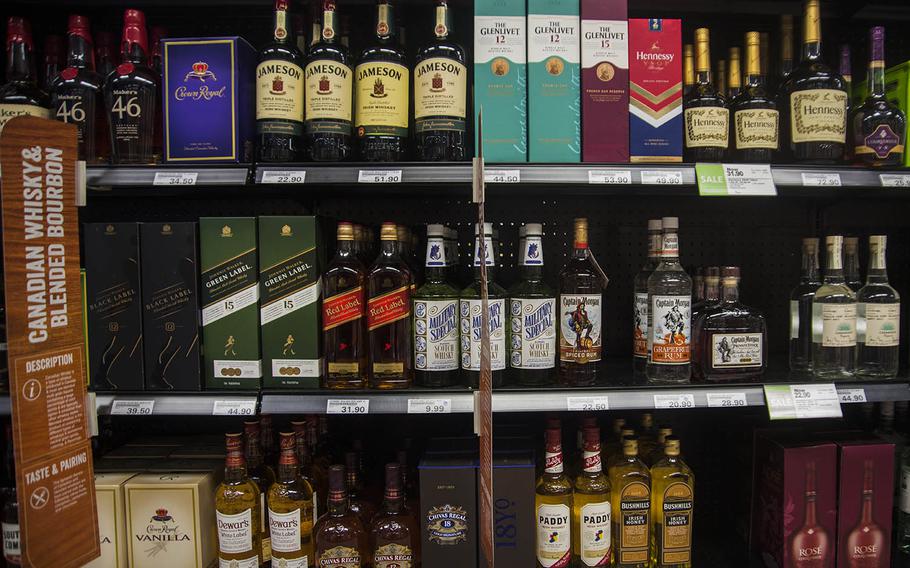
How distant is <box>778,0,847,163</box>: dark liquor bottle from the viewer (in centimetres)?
160

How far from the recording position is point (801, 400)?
60.2 inches

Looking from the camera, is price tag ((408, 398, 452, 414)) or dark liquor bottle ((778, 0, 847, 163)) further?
dark liquor bottle ((778, 0, 847, 163))

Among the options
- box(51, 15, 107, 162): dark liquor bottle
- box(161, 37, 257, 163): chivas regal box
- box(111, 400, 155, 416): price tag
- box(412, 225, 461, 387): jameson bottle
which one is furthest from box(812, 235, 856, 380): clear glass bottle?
box(51, 15, 107, 162): dark liquor bottle

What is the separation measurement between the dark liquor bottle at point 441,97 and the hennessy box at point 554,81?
20cm

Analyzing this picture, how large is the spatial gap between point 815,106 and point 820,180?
24 cm

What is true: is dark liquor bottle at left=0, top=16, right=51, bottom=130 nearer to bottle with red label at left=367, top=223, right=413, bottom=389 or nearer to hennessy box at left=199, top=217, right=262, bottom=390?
hennessy box at left=199, top=217, right=262, bottom=390

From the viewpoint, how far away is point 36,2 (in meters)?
1.89

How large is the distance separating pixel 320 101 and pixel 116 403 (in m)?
0.98

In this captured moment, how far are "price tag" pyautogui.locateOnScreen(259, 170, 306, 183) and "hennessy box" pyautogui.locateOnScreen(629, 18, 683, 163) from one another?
3.01 feet

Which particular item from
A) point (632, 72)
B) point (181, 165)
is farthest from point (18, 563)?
point (632, 72)

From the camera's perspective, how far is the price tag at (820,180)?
1.52 meters

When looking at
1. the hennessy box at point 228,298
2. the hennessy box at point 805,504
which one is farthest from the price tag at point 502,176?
the hennessy box at point 805,504

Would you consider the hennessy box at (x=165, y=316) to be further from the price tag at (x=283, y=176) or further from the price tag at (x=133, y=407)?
the price tag at (x=283, y=176)

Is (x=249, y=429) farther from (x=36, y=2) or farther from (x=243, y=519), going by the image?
(x=36, y=2)
